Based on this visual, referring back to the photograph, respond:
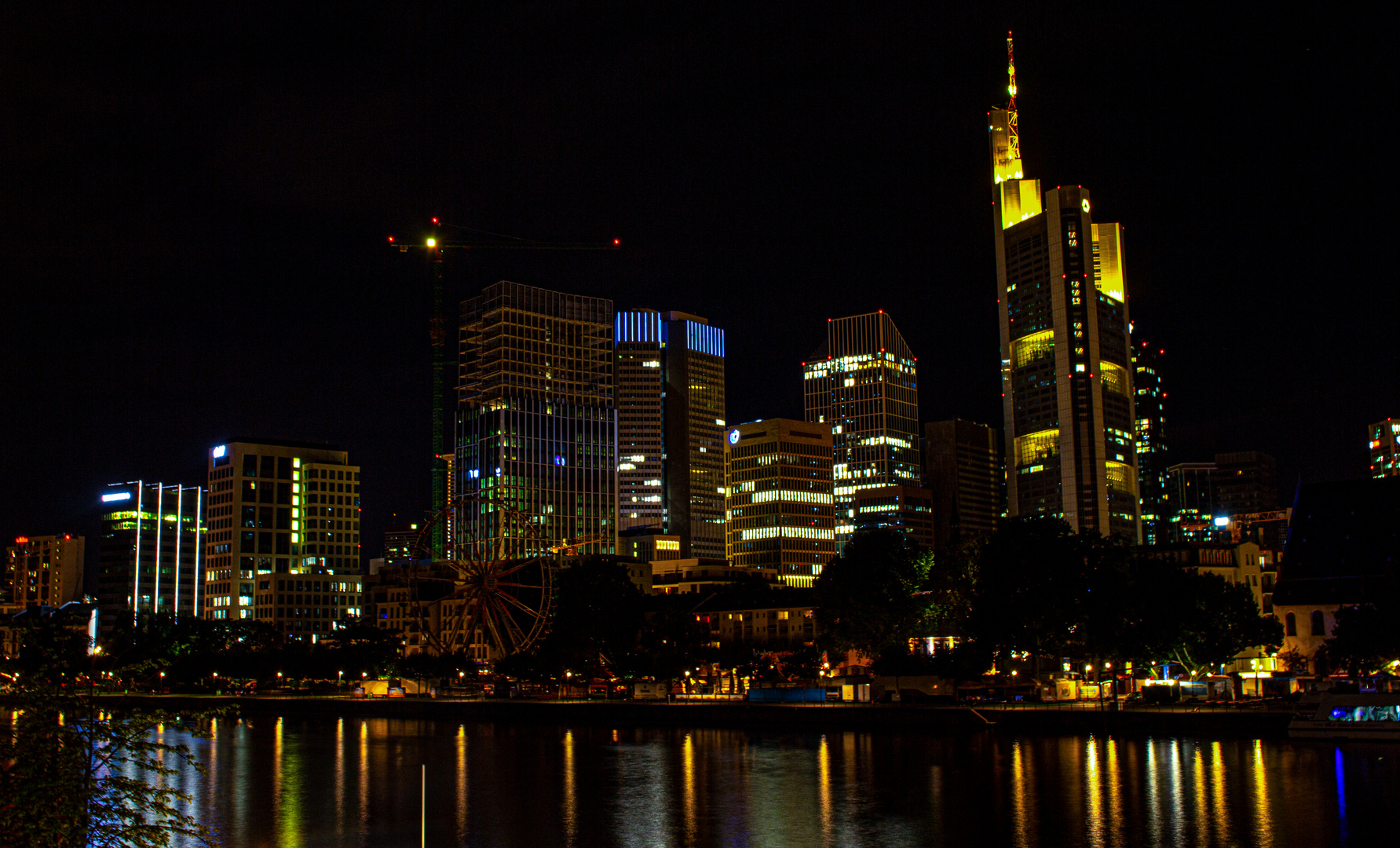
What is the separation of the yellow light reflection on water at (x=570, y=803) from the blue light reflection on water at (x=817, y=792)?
198mm

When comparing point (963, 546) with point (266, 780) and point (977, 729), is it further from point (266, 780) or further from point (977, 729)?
point (266, 780)

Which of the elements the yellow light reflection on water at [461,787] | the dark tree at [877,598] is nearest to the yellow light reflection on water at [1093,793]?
the yellow light reflection on water at [461,787]

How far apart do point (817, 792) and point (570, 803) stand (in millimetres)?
13009

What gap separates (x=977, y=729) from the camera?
9638 centimetres

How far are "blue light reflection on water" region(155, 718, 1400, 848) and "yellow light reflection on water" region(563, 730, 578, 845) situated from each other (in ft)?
0.65

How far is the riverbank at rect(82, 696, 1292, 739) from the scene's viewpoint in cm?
8744

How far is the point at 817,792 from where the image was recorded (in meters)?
65.3

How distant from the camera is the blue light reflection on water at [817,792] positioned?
52.6 metres

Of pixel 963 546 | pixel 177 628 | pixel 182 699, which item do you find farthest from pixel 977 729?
pixel 177 628

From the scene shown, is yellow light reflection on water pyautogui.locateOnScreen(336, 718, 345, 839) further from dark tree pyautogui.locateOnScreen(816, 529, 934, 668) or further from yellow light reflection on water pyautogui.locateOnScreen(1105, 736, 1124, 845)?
dark tree pyautogui.locateOnScreen(816, 529, 934, 668)

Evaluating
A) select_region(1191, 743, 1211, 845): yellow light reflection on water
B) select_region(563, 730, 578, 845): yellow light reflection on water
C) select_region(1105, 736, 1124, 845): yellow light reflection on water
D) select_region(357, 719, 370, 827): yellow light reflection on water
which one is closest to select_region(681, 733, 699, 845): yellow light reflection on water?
select_region(563, 730, 578, 845): yellow light reflection on water

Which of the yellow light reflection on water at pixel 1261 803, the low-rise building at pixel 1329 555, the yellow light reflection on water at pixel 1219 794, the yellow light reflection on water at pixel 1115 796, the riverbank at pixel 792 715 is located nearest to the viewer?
the yellow light reflection on water at pixel 1261 803

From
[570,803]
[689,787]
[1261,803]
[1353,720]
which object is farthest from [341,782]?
[1353,720]

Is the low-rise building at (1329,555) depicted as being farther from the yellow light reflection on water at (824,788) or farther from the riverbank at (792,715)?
the yellow light reflection on water at (824,788)
